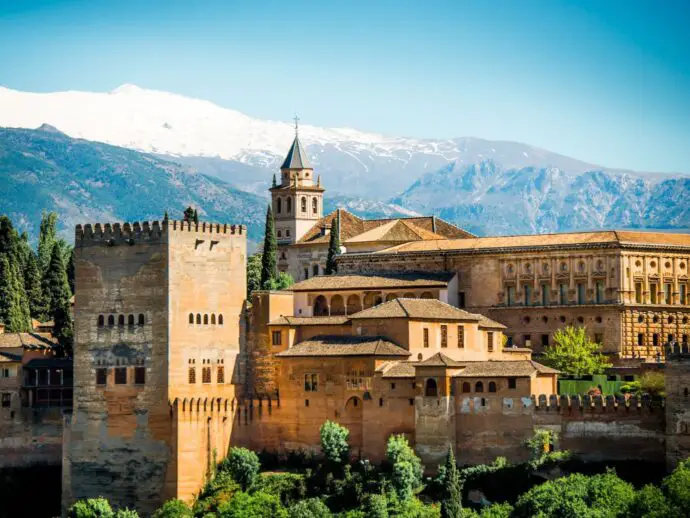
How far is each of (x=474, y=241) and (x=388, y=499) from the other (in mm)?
29160

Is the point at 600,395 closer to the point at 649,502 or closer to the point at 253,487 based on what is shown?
the point at 649,502

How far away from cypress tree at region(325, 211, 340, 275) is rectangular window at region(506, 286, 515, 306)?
12.2 m

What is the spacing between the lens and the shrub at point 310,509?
74.0 m

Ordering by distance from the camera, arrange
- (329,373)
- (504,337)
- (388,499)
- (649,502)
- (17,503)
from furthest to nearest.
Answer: (504,337), (17,503), (329,373), (388,499), (649,502)

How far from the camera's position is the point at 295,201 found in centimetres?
12438

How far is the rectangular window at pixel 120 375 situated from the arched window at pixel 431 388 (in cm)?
1560

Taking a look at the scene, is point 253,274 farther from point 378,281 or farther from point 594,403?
point 594,403

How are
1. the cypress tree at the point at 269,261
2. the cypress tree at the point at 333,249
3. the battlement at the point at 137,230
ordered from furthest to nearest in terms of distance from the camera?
the cypress tree at the point at 269,261
the cypress tree at the point at 333,249
the battlement at the point at 137,230

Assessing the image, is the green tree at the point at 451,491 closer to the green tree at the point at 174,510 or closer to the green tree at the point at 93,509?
the green tree at the point at 174,510

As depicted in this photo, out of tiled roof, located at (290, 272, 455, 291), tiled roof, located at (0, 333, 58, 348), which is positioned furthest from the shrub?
tiled roof, located at (0, 333, 58, 348)

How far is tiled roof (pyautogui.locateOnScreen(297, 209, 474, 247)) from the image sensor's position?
105 m

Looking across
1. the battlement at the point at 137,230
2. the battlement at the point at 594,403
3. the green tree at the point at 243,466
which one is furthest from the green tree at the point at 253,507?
the battlement at the point at 137,230

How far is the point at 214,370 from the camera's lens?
3238 inches

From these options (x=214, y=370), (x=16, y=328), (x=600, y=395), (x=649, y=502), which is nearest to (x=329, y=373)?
(x=214, y=370)
